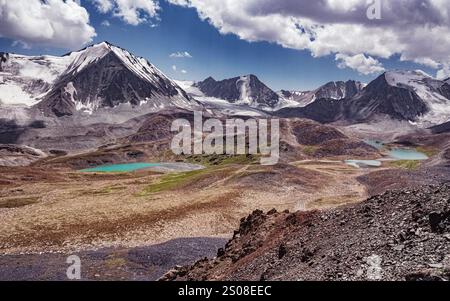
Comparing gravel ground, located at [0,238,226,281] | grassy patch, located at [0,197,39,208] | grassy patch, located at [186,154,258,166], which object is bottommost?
gravel ground, located at [0,238,226,281]

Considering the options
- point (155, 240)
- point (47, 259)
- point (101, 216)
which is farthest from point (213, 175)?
point (47, 259)

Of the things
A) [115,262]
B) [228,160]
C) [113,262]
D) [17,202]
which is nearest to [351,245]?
[115,262]

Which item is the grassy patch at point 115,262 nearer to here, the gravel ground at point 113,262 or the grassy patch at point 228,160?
the gravel ground at point 113,262

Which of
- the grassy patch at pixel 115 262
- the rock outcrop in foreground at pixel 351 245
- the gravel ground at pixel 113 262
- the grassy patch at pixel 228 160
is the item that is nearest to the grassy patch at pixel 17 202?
the gravel ground at pixel 113 262

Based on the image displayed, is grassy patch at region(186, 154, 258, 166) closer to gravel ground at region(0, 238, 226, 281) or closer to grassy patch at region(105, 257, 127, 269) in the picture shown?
gravel ground at region(0, 238, 226, 281)

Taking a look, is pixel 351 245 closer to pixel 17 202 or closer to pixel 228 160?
pixel 17 202

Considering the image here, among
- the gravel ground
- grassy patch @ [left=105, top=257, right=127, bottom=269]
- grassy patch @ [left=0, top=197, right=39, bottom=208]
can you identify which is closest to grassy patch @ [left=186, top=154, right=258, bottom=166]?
grassy patch @ [left=0, top=197, right=39, bottom=208]
